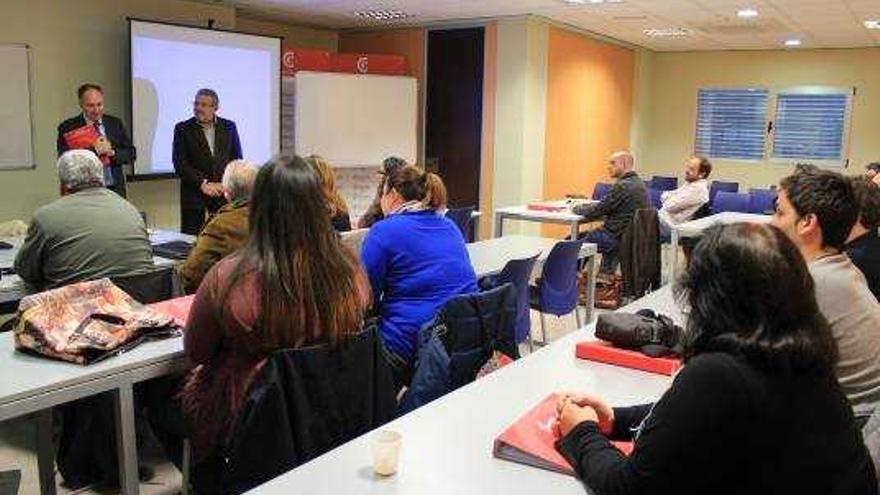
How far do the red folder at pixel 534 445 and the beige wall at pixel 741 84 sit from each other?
9.87 meters

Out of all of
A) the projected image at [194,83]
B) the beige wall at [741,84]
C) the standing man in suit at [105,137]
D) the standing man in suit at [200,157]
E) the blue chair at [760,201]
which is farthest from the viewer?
the beige wall at [741,84]

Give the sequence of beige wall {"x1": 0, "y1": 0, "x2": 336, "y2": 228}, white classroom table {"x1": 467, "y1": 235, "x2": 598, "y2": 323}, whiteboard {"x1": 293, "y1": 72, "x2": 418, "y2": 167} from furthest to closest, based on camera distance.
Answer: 1. whiteboard {"x1": 293, "y1": 72, "x2": 418, "y2": 167}
2. beige wall {"x1": 0, "y1": 0, "x2": 336, "y2": 228}
3. white classroom table {"x1": 467, "y1": 235, "x2": 598, "y2": 323}

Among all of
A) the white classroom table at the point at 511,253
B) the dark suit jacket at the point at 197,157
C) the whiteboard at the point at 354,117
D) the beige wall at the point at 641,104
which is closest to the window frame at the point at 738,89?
the beige wall at the point at 641,104

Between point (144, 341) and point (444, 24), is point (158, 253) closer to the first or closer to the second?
point (144, 341)

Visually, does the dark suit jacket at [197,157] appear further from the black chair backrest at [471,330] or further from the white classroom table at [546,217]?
the black chair backrest at [471,330]

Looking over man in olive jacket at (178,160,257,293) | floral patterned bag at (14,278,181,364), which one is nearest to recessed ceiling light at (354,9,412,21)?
man in olive jacket at (178,160,257,293)

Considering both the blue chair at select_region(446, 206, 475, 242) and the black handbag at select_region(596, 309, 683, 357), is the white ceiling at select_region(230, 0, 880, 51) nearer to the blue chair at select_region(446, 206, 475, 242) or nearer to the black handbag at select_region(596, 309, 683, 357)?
the blue chair at select_region(446, 206, 475, 242)

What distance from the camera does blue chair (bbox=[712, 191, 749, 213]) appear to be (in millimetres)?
7500

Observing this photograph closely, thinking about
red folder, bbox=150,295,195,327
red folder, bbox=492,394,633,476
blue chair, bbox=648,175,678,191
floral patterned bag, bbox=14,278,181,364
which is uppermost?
blue chair, bbox=648,175,678,191

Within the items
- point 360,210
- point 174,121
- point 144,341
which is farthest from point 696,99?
point 144,341

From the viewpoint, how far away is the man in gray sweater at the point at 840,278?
1.81m

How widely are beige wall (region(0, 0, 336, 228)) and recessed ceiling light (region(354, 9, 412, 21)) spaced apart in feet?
6.19

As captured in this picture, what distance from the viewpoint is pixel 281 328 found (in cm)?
198

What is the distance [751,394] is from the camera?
1.17 m
